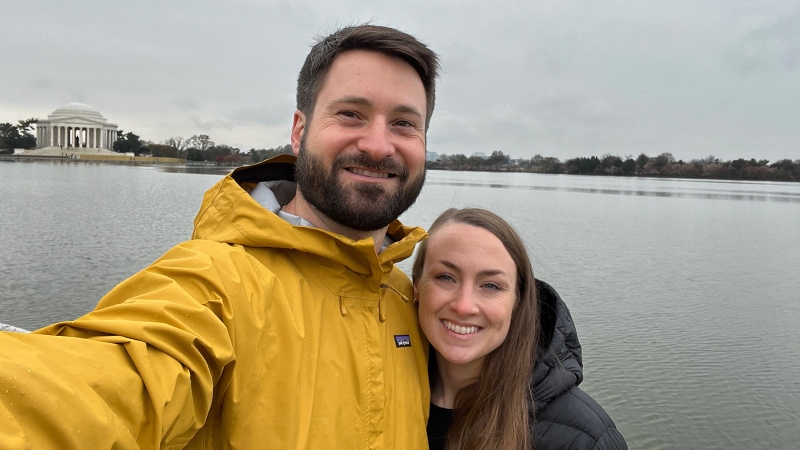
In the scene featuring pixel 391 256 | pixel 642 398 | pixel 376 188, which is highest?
pixel 376 188

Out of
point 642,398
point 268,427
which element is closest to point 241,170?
point 268,427

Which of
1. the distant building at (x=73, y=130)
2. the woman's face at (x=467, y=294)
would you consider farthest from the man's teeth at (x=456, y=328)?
the distant building at (x=73, y=130)

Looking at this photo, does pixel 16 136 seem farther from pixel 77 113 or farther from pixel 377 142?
pixel 377 142

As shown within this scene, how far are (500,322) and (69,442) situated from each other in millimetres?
2196

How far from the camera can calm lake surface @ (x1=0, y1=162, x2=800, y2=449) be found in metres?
8.88

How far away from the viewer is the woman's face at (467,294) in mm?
2852

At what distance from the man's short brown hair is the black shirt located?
1.61m

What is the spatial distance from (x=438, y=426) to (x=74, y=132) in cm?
14419

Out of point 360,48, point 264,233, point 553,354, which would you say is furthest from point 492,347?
point 360,48

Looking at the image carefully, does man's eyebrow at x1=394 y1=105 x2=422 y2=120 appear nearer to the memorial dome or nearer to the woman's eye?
the woman's eye

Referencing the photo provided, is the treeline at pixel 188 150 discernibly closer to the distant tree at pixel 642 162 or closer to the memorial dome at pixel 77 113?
the memorial dome at pixel 77 113

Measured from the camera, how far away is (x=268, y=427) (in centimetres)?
190

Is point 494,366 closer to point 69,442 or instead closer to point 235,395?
point 235,395

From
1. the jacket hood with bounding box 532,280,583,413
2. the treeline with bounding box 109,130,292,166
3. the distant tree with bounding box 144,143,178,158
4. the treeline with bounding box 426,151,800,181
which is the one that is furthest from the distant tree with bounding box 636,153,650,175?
the jacket hood with bounding box 532,280,583,413
